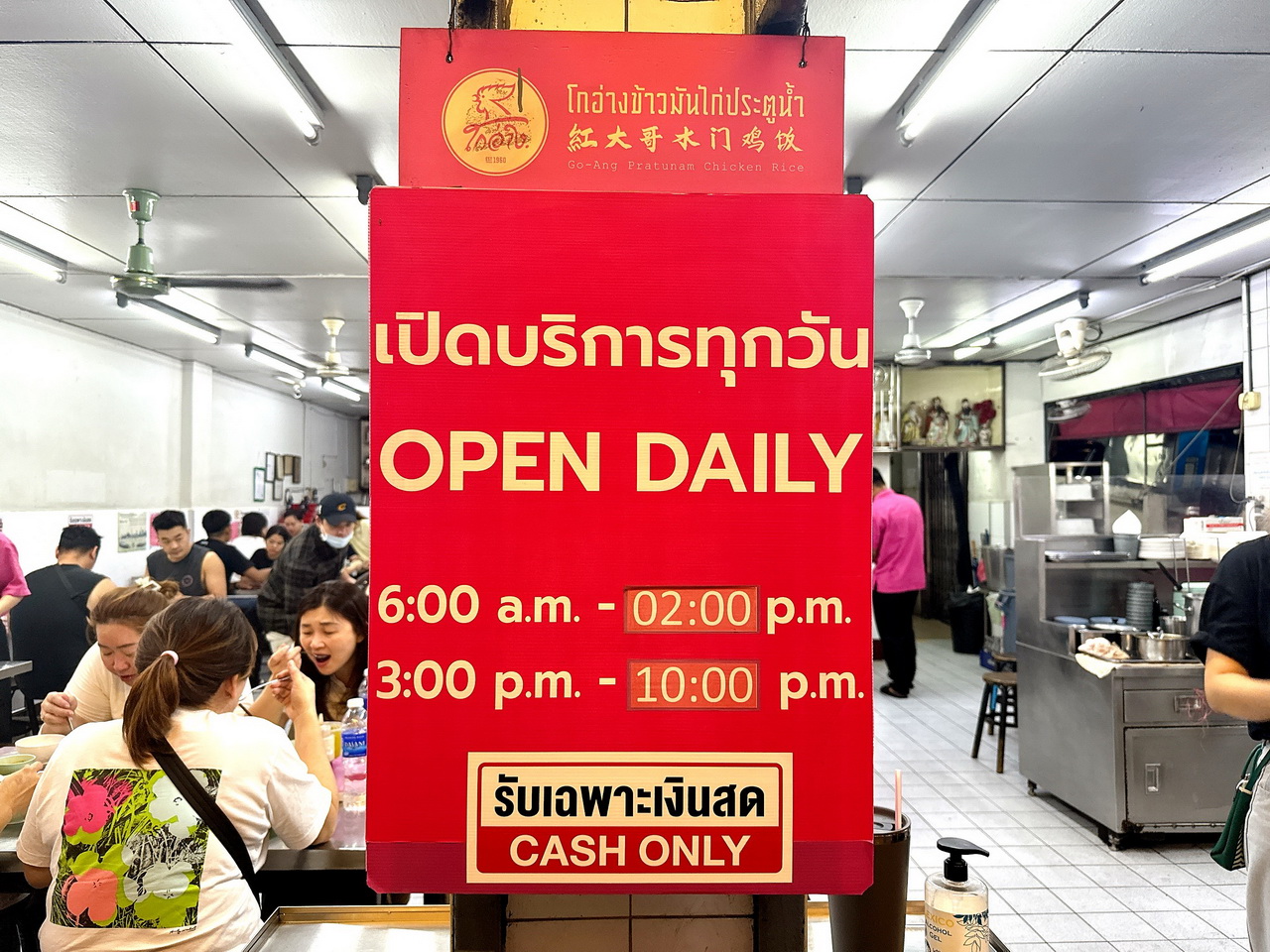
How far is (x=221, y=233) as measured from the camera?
4.69 meters

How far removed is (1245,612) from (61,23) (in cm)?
381

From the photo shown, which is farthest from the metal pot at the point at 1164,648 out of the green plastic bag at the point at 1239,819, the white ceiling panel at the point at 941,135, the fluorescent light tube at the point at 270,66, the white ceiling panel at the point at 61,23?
the white ceiling panel at the point at 61,23

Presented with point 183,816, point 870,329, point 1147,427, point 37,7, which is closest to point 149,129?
point 37,7

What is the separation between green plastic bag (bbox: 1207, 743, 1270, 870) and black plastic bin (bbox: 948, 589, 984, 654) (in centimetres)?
665

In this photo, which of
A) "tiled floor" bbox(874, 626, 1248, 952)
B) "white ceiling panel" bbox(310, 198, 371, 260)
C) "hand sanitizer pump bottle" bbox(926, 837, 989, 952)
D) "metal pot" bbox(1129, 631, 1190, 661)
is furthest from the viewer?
"white ceiling panel" bbox(310, 198, 371, 260)

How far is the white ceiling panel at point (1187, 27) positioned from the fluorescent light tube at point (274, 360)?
7586mm

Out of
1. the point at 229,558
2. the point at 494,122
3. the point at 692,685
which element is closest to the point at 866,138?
the point at 494,122

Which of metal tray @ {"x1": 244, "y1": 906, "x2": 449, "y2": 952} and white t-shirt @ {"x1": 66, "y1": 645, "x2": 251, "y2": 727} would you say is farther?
white t-shirt @ {"x1": 66, "y1": 645, "x2": 251, "y2": 727}

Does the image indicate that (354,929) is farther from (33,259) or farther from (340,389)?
(340,389)

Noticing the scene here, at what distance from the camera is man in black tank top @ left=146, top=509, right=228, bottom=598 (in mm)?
5333

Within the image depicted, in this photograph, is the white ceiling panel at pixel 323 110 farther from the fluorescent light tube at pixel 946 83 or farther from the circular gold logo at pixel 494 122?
the circular gold logo at pixel 494 122

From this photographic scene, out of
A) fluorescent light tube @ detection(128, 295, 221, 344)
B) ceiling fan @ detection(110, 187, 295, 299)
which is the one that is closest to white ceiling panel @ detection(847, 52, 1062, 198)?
ceiling fan @ detection(110, 187, 295, 299)

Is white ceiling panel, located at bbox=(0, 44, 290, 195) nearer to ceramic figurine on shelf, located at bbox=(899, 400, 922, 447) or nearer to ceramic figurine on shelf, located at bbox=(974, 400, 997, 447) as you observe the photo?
ceramic figurine on shelf, located at bbox=(899, 400, 922, 447)

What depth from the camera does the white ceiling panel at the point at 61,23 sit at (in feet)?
8.14
